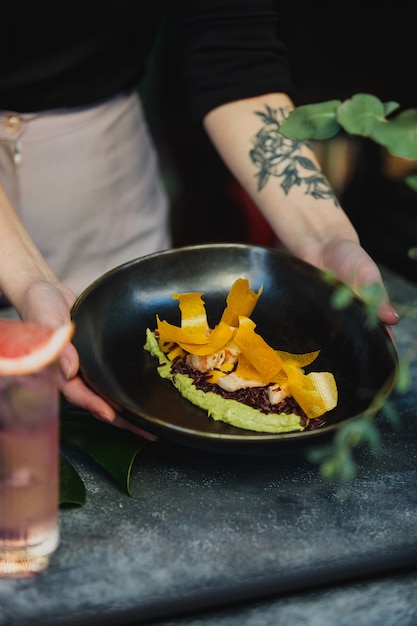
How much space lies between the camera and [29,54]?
1.63m

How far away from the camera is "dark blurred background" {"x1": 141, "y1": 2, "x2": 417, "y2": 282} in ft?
10.6

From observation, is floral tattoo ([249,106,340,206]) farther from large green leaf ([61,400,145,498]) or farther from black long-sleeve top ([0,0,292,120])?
large green leaf ([61,400,145,498])

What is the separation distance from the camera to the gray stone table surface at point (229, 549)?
0.94 metres

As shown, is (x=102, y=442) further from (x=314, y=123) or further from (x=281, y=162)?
(x=281, y=162)

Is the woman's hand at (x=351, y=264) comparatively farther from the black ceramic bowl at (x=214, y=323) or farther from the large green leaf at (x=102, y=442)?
the large green leaf at (x=102, y=442)

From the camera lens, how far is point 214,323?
1.42m

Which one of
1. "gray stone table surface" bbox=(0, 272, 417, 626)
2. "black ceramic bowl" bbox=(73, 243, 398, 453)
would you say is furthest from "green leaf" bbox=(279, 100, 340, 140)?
"black ceramic bowl" bbox=(73, 243, 398, 453)

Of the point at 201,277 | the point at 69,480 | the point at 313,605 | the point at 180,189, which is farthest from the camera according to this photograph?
the point at 180,189

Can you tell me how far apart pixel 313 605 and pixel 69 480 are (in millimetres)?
347

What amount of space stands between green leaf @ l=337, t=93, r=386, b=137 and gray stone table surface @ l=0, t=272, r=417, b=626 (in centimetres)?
21

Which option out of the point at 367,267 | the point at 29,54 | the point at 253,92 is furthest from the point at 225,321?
the point at 29,54

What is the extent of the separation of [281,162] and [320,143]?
68.3 inches

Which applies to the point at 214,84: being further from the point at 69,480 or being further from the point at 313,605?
the point at 313,605

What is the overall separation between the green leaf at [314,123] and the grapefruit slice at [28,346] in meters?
0.33
